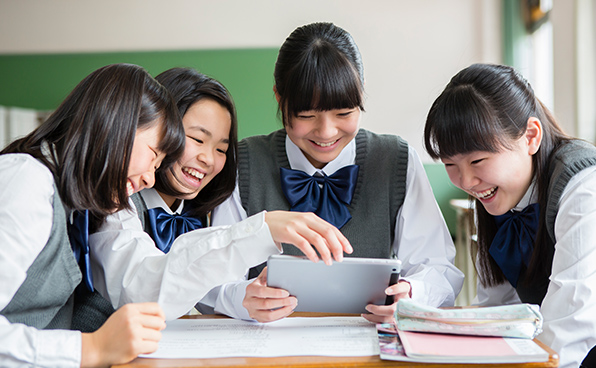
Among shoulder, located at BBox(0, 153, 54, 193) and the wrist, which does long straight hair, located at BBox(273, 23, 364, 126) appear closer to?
shoulder, located at BBox(0, 153, 54, 193)

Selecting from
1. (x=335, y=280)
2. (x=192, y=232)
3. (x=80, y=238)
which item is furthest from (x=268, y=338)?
(x=80, y=238)

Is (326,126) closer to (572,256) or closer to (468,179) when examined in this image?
(468,179)

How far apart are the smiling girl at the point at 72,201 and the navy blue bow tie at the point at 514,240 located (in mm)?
946

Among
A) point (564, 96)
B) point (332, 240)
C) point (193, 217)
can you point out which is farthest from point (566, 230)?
point (564, 96)

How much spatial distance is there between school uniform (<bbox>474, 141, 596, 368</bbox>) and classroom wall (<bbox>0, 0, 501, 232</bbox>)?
375cm

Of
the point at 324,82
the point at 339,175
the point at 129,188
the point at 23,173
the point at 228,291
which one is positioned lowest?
the point at 228,291

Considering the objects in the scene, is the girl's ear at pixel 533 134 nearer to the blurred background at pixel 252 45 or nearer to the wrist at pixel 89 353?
the wrist at pixel 89 353

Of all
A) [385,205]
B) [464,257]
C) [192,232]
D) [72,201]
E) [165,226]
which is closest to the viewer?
[72,201]

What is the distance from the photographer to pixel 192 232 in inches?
49.3

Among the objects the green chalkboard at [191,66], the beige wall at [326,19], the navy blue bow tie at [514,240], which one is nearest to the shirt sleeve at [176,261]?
the navy blue bow tie at [514,240]

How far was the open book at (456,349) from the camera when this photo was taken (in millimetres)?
870

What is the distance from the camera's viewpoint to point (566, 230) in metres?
1.25

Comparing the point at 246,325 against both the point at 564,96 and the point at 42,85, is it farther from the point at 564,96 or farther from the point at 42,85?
the point at 42,85

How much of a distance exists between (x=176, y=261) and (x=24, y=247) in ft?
1.07
